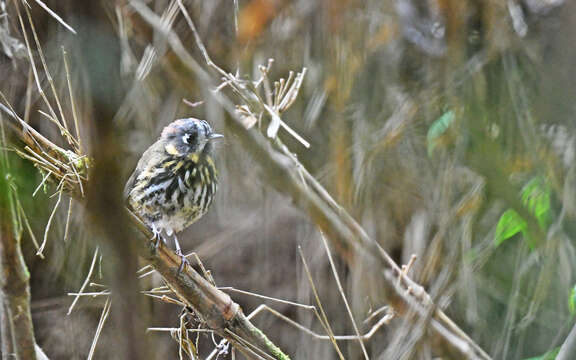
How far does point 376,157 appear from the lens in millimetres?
2908

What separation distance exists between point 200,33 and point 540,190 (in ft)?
6.21

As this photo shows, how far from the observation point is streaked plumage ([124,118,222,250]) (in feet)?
8.02

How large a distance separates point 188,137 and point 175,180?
7.3 inches

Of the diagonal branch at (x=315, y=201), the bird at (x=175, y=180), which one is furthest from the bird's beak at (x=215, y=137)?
the diagonal branch at (x=315, y=201)

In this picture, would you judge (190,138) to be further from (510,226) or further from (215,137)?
(510,226)

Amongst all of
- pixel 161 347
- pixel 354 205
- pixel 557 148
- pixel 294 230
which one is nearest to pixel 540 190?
pixel 557 148

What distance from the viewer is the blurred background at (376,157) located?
2.09 metres

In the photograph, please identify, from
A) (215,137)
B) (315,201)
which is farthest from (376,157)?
(215,137)

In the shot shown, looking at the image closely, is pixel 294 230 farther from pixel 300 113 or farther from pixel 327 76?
pixel 327 76


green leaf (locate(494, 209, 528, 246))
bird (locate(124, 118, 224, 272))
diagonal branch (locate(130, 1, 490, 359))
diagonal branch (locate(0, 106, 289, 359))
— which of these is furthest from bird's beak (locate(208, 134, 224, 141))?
green leaf (locate(494, 209, 528, 246))

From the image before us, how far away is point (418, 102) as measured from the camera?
2.71m

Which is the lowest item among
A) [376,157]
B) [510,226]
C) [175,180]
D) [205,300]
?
[510,226]

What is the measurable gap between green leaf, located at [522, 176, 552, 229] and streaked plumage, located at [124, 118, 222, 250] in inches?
42.4

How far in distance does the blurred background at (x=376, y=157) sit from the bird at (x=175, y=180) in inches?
8.1
